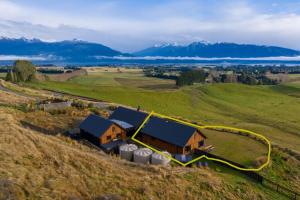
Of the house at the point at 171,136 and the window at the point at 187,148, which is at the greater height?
the house at the point at 171,136

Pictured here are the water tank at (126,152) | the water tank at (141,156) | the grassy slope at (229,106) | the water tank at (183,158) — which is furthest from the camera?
the grassy slope at (229,106)

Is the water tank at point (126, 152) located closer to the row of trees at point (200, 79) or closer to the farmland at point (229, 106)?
the farmland at point (229, 106)

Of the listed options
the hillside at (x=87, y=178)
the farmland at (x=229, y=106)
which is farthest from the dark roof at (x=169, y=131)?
the farmland at (x=229, y=106)

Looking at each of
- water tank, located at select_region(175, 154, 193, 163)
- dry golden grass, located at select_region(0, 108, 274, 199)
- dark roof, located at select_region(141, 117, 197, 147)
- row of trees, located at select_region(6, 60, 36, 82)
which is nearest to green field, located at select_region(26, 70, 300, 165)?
dark roof, located at select_region(141, 117, 197, 147)

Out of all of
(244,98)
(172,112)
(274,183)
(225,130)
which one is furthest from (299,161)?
(244,98)

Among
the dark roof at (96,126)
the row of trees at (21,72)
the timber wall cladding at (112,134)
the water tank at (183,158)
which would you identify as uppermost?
the row of trees at (21,72)

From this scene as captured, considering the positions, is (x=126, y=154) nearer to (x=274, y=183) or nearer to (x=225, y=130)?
(x=274, y=183)

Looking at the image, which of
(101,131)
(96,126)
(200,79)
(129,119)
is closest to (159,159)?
(101,131)
